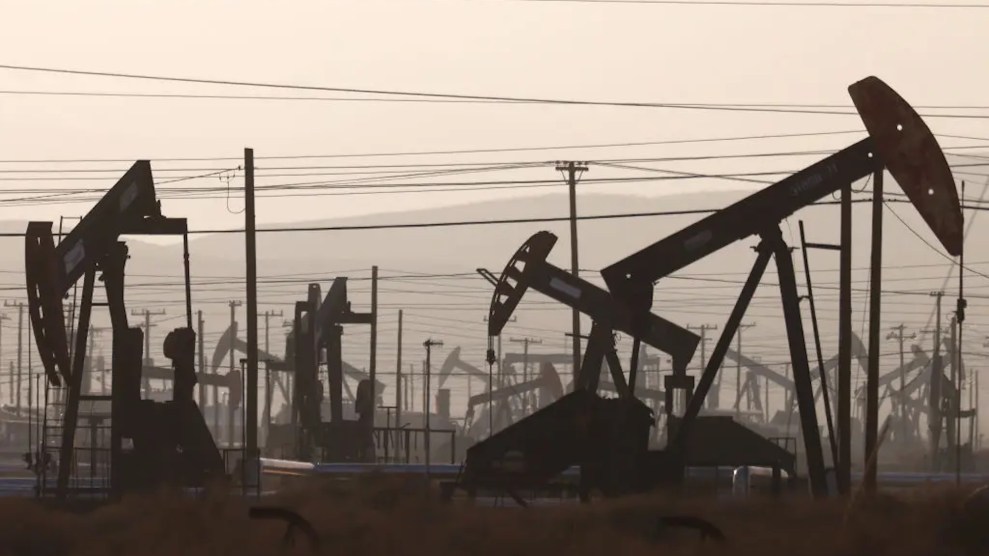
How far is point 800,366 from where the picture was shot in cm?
2389

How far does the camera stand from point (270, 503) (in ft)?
68.1

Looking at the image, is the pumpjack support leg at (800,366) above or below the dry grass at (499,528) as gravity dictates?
above

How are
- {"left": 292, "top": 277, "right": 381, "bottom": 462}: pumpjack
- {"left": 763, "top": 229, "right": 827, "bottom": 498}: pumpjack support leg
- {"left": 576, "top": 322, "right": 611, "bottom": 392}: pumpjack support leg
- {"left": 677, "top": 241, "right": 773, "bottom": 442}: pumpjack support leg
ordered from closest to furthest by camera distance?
{"left": 677, "top": 241, "right": 773, "bottom": 442}: pumpjack support leg → {"left": 763, "top": 229, "right": 827, "bottom": 498}: pumpjack support leg → {"left": 576, "top": 322, "right": 611, "bottom": 392}: pumpjack support leg → {"left": 292, "top": 277, "right": 381, "bottom": 462}: pumpjack

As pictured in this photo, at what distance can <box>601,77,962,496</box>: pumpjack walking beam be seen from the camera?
22.5 meters

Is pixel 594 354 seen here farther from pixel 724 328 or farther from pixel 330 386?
pixel 330 386

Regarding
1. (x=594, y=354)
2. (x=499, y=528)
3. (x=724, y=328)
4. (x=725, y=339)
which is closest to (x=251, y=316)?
(x=594, y=354)

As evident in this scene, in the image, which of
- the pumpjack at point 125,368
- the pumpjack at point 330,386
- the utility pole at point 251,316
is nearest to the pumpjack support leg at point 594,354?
the pumpjack at point 125,368

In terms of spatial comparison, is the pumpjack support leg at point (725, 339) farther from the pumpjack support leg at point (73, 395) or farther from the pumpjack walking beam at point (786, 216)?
the pumpjack support leg at point (73, 395)

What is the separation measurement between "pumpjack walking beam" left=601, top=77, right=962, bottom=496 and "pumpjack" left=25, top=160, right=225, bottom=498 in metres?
5.52

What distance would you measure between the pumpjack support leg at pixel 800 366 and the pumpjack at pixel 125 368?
7.13 m

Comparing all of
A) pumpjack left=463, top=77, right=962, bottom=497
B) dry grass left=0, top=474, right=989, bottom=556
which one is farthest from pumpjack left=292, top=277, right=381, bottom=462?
dry grass left=0, top=474, right=989, bottom=556

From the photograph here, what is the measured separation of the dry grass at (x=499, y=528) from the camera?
1528cm

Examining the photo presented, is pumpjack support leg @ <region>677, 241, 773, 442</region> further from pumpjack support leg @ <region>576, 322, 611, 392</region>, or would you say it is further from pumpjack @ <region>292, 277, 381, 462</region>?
pumpjack @ <region>292, 277, 381, 462</region>

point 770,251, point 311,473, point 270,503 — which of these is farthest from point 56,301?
point 770,251
